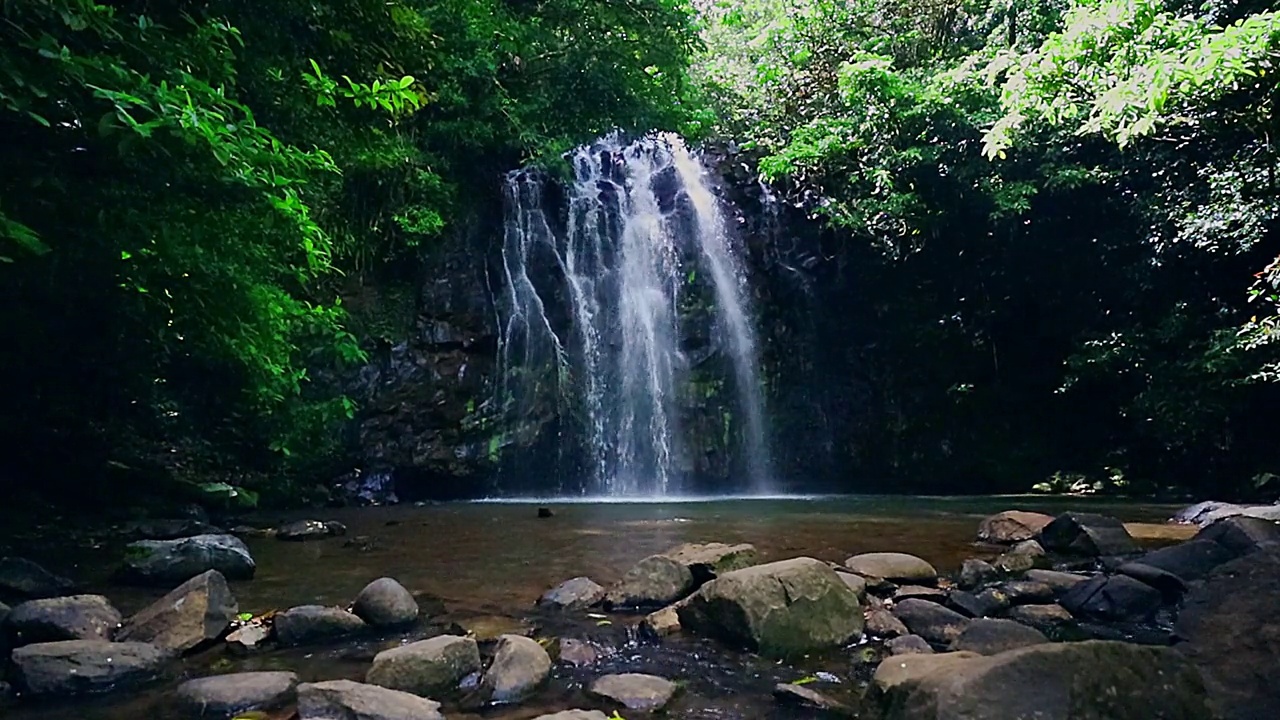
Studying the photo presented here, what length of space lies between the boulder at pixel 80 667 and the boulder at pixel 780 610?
95.8 inches

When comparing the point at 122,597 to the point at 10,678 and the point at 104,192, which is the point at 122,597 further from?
the point at 104,192

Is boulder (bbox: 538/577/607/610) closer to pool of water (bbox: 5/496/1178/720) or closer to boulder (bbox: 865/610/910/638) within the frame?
pool of water (bbox: 5/496/1178/720)

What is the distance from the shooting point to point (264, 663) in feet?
11.7

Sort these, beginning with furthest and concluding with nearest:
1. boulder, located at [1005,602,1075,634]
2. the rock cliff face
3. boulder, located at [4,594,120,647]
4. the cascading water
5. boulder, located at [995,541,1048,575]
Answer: the cascading water → the rock cliff face → boulder, located at [995,541,1048,575] → boulder, located at [1005,602,1075,634] → boulder, located at [4,594,120,647]

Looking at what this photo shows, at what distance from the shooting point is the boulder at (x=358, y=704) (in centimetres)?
275

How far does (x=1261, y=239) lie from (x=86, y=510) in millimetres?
15553

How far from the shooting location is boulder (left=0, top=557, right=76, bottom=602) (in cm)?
452

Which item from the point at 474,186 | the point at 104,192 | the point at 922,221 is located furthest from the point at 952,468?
the point at 104,192

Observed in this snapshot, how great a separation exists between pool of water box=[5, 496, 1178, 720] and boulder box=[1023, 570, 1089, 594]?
860mm

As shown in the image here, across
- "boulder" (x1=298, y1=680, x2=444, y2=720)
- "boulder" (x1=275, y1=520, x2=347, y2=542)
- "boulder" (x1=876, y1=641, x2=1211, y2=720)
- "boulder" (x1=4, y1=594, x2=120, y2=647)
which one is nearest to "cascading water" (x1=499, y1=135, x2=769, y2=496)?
"boulder" (x1=275, y1=520, x2=347, y2=542)

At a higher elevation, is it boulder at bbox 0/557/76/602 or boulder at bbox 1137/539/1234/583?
boulder at bbox 1137/539/1234/583

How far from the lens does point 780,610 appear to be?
147 inches

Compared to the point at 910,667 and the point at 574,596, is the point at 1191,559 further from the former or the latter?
the point at 574,596

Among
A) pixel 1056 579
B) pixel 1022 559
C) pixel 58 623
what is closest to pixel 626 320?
pixel 1022 559
